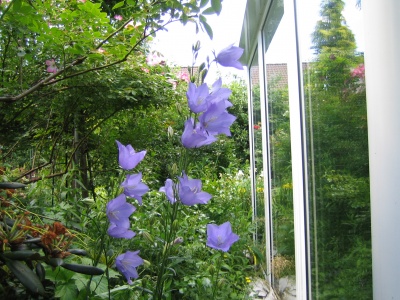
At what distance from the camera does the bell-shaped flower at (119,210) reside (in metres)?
0.80

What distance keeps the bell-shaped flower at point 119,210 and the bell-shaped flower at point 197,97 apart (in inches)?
8.5

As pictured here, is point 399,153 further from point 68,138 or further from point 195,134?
point 68,138

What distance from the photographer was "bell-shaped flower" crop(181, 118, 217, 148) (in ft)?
2.60

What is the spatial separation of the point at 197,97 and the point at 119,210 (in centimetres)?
26

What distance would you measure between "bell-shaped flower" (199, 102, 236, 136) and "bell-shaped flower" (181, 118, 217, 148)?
0.04 feet

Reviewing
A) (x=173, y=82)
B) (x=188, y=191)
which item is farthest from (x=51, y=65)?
(x=188, y=191)

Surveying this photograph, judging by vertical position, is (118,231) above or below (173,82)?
below

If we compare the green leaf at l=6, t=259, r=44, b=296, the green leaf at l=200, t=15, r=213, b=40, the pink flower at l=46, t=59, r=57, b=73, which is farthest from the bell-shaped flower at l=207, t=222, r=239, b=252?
A: the pink flower at l=46, t=59, r=57, b=73

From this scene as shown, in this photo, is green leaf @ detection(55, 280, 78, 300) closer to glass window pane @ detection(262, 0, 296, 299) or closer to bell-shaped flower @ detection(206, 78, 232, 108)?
bell-shaped flower @ detection(206, 78, 232, 108)

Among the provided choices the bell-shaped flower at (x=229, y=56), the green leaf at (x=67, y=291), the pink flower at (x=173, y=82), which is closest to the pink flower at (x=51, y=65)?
the pink flower at (x=173, y=82)

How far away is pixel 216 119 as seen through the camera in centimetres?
79

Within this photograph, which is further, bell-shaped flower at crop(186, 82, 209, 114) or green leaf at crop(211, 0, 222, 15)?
green leaf at crop(211, 0, 222, 15)

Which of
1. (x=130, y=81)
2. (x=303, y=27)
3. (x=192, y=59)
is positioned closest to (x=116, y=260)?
(x=192, y=59)

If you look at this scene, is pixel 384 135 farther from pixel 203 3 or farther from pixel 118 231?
pixel 203 3
